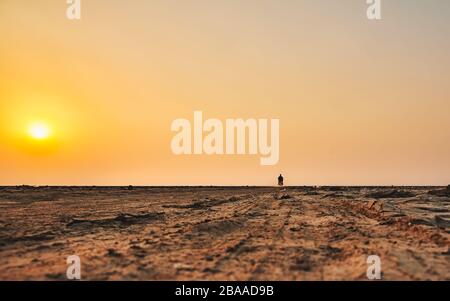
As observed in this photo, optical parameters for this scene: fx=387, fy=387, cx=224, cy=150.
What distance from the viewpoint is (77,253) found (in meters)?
6.41

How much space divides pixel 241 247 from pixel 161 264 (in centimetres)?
177

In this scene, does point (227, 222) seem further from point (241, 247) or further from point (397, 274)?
point (397, 274)

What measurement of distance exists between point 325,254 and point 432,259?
5.32ft
